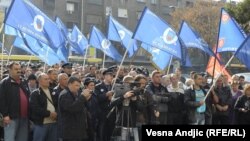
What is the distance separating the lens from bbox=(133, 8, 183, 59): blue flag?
35.5 feet

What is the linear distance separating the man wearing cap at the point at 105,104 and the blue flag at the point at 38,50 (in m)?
3.44

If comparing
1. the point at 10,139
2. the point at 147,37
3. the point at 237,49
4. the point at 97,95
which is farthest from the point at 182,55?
the point at 10,139

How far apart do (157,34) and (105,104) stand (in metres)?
2.48

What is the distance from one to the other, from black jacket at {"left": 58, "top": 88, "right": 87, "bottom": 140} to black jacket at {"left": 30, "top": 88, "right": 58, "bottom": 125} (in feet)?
1.07

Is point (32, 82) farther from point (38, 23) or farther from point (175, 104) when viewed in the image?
point (175, 104)

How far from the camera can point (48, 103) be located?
7758 mm

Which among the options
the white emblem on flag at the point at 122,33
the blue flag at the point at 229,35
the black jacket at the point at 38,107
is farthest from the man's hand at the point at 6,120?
the white emblem on flag at the point at 122,33

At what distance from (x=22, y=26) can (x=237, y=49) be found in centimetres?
466

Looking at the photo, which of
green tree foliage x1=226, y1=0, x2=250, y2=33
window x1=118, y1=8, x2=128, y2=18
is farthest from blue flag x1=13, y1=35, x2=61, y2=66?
window x1=118, y1=8, x2=128, y2=18

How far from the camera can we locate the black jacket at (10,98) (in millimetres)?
7316

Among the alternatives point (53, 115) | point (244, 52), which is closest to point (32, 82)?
point (53, 115)

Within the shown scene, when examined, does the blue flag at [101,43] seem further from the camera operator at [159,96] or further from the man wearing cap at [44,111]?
the man wearing cap at [44,111]

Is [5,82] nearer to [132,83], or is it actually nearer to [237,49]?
[132,83]

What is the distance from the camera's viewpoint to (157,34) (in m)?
10.9
